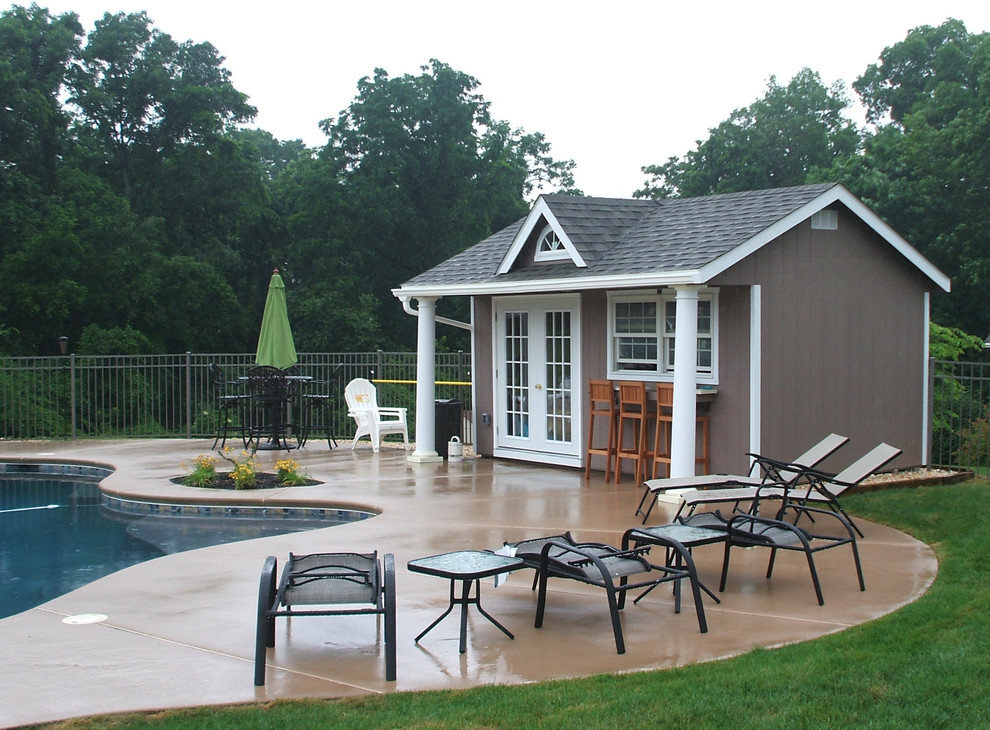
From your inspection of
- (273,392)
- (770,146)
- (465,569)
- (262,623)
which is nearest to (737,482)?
(465,569)

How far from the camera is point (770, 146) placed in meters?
43.5

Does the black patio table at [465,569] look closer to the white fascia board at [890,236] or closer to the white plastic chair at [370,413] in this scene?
the white fascia board at [890,236]

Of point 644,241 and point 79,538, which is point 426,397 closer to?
point 644,241

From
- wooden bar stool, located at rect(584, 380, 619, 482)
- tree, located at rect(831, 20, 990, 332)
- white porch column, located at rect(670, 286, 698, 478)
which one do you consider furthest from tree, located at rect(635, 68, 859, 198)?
white porch column, located at rect(670, 286, 698, 478)

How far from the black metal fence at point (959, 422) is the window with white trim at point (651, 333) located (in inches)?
114

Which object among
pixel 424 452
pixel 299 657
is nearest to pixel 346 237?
pixel 424 452

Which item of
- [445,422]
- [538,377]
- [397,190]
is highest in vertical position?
[397,190]

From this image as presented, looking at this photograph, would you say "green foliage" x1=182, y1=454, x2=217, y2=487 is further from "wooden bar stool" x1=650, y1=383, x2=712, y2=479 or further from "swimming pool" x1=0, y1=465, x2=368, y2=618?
"wooden bar stool" x1=650, y1=383, x2=712, y2=479

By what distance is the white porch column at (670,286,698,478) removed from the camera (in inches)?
437

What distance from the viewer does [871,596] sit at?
7.20 meters

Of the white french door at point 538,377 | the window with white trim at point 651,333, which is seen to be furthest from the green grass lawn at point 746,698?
the white french door at point 538,377

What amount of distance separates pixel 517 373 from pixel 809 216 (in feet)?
15.4

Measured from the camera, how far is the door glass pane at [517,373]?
14773 mm

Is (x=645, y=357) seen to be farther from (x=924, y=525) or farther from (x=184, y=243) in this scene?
(x=184, y=243)
